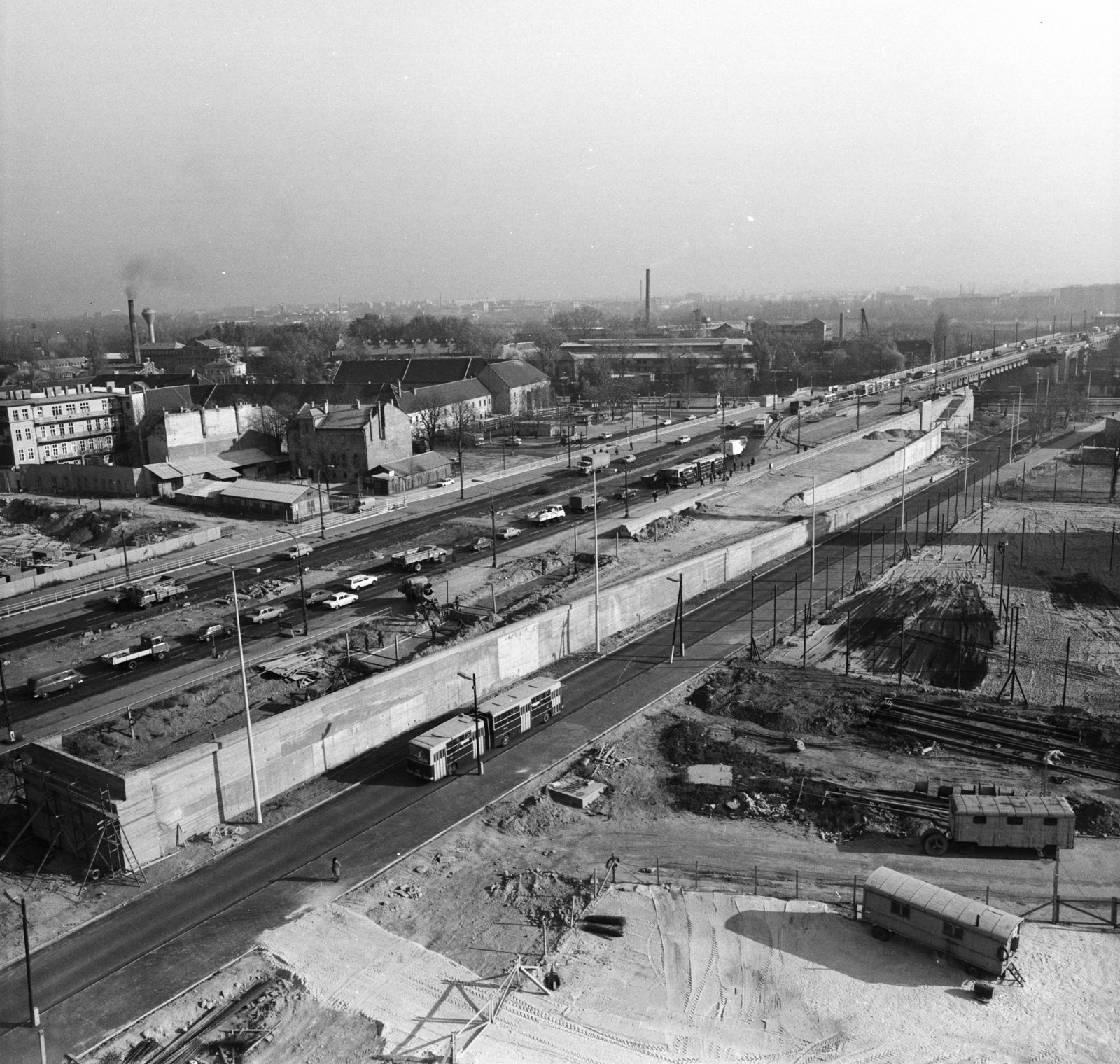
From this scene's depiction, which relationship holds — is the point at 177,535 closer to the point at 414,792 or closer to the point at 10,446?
the point at 10,446

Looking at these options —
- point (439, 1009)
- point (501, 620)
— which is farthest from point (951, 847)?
point (501, 620)

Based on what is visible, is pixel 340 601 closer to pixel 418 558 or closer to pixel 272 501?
pixel 418 558

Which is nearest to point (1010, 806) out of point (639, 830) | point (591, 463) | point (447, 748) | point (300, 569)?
point (639, 830)

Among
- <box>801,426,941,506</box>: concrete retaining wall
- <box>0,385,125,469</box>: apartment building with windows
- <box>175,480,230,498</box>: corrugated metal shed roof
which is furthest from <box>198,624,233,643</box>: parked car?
<box>0,385,125,469</box>: apartment building with windows

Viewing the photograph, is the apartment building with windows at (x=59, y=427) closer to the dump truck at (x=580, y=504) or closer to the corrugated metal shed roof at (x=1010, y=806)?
the dump truck at (x=580, y=504)

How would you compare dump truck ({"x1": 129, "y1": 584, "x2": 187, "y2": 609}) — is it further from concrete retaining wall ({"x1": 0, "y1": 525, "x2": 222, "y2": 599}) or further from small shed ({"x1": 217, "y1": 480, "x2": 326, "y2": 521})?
small shed ({"x1": 217, "y1": 480, "x2": 326, "y2": 521})

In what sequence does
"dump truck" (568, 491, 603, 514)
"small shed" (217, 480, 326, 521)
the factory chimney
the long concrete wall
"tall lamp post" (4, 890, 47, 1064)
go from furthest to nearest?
1. the factory chimney
2. "dump truck" (568, 491, 603, 514)
3. "small shed" (217, 480, 326, 521)
4. the long concrete wall
5. "tall lamp post" (4, 890, 47, 1064)

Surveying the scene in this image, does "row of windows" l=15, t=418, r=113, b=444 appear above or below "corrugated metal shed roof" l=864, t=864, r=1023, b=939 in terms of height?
above
